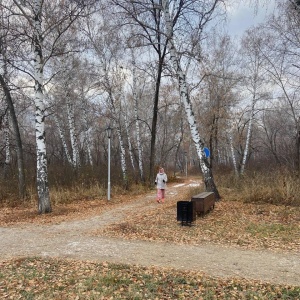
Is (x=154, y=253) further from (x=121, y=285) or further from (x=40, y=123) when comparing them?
(x=40, y=123)

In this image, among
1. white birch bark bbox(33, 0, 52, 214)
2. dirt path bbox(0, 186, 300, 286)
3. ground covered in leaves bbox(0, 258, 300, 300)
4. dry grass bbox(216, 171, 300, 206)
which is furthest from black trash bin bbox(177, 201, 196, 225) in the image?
white birch bark bbox(33, 0, 52, 214)

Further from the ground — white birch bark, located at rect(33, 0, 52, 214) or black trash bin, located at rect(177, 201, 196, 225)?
white birch bark, located at rect(33, 0, 52, 214)

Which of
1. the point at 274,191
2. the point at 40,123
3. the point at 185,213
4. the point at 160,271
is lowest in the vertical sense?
the point at 160,271

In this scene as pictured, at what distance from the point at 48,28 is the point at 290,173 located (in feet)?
37.4

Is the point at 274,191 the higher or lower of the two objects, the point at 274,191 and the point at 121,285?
the higher

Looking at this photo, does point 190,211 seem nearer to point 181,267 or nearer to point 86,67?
point 181,267

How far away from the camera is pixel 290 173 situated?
13281mm

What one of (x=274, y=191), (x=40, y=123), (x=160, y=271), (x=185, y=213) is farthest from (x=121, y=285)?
(x=274, y=191)

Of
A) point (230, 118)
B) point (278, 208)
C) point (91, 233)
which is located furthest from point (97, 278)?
point (230, 118)

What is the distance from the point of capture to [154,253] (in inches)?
249

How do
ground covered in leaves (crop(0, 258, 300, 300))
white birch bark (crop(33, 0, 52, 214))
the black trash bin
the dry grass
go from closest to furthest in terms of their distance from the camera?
ground covered in leaves (crop(0, 258, 300, 300)) < the black trash bin < white birch bark (crop(33, 0, 52, 214)) < the dry grass

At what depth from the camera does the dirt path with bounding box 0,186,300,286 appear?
530cm

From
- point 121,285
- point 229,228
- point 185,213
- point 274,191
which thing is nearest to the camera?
point 121,285

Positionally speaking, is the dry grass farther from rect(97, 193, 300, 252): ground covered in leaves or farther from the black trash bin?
the black trash bin
